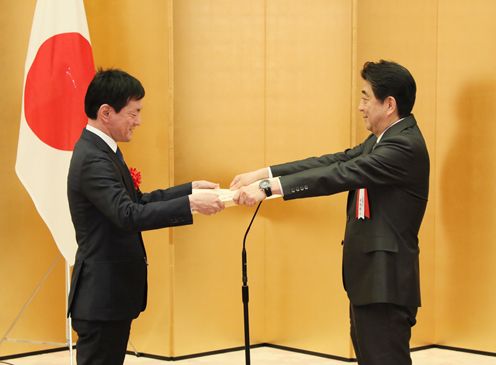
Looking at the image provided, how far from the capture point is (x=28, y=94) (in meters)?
4.04

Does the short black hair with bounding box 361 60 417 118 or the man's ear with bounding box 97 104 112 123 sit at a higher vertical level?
the short black hair with bounding box 361 60 417 118

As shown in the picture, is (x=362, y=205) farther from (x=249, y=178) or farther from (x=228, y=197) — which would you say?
(x=249, y=178)

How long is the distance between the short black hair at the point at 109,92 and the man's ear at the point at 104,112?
0.03ft

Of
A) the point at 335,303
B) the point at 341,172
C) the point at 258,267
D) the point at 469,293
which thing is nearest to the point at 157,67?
the point at 258,267

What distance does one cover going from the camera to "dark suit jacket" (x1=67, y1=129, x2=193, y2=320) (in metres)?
2.45

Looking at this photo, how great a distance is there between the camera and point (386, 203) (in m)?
2.64

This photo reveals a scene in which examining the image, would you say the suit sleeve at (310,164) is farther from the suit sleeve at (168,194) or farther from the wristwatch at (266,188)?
the wristwatch at (266,188)

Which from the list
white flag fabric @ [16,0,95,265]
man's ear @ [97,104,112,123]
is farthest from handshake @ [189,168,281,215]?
white flag fabric @ [16,0,95,265]

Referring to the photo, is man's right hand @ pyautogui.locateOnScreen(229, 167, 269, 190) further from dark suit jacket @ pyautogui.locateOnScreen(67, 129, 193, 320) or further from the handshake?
dark suit jacket @ pyautogui.locateOnScreen(67, 129, 193, 320)

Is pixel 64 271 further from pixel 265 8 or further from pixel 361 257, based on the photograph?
pixel 361 257

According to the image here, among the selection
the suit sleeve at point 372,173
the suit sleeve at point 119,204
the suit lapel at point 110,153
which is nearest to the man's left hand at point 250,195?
the suit sleeve at point 372,173

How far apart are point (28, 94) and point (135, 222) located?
6.22 ft

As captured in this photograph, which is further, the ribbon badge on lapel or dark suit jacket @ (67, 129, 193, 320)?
the ribbon badge on lapel

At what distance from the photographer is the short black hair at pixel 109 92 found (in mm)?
2576
